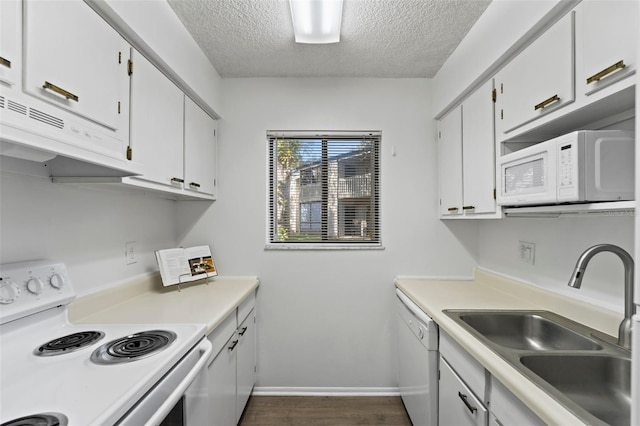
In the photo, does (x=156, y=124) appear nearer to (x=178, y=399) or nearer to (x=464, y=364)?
(x=178, y=399)

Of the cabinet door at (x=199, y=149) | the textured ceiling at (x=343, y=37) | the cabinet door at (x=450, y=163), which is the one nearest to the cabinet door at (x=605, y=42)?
the textured ceiling at (x=343, y=37)

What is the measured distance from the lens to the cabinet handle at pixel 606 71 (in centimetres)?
88

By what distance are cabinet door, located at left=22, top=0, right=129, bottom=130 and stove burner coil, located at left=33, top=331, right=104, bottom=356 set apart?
2.65 ft

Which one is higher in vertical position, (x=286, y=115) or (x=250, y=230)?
(x=286, y=115)

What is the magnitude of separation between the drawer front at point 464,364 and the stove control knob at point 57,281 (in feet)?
5.51

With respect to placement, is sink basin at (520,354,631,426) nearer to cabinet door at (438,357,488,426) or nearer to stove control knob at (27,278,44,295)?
cabinet door at (438,357,488,426)

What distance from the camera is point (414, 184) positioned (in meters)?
2.33

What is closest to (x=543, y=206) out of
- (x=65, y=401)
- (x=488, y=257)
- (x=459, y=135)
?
(x=459, y=135)

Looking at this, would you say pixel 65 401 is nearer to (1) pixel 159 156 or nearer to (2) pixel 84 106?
(2) pixel 84 106

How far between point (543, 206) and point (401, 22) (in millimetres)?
1297

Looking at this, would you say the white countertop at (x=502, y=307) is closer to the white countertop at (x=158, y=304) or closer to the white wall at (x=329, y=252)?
the white wall at (x=329, y=252)

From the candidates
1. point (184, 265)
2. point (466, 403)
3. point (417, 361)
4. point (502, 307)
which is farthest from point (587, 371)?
point (184, 265)

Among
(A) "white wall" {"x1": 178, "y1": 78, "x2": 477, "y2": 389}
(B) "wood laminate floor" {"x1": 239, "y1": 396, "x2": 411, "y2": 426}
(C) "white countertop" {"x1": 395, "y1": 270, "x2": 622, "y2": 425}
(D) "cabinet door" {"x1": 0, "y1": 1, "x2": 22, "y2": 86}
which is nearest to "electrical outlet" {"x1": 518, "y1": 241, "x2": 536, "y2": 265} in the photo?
(C) "white countertop" {"x1": 395, "y1": 270, "x2": 622, "y2": 425}

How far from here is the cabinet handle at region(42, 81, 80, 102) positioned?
85cm
